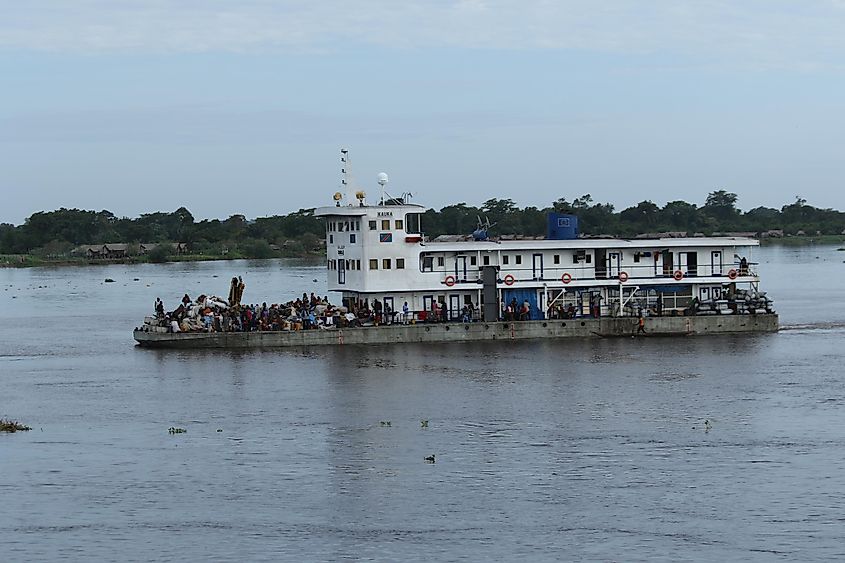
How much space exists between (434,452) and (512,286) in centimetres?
2669

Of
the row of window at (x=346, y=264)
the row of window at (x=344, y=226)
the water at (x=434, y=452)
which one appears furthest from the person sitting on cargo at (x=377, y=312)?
the row of window at (x=344, y=226)

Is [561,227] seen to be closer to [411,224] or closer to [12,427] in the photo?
[411,224]

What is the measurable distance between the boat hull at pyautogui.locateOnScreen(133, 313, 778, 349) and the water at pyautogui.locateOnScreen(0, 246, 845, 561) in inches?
37.8

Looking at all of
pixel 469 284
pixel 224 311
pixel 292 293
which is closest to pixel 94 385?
pixel 224 311

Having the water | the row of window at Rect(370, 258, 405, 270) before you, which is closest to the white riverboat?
the row of window at Rect(370, 258, 405, 270)

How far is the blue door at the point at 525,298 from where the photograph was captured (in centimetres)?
6600

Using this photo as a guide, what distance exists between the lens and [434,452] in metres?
39.6

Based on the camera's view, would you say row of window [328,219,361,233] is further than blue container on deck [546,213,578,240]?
No

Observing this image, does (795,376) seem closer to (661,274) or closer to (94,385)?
(661,274)

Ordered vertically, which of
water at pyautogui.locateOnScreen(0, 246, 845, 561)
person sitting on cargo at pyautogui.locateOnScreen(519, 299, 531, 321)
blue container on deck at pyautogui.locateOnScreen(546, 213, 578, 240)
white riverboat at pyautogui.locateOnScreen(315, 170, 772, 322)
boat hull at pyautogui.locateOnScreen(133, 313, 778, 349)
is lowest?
water at pyautogui.locateOnScreen(0, 246, 845, 561)

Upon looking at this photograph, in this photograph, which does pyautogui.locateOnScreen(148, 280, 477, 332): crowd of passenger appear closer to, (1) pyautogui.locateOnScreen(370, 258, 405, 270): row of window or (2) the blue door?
(1) pyautogui.locateOnScreen(370, 258, 405, 270): row of window

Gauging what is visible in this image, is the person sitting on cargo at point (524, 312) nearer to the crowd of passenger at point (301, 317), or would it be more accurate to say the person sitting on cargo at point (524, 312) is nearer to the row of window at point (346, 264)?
the crowd of passenger at point (301, 317)

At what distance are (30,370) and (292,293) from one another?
5666cm

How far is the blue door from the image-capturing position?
66000mm
